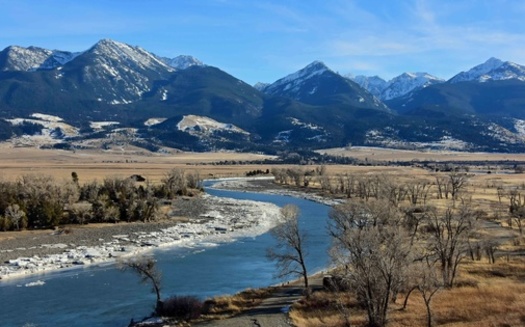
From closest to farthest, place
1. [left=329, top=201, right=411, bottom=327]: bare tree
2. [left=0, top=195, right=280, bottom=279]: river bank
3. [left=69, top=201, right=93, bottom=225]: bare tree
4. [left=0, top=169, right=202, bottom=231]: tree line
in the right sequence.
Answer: [left=329, top=201, right=411, bottom=327]: bare tree, [left=0, top=195, right=280, bottom=279]: river bank, [left=0, top=169, right=202, bottom=231]: tree line, [left=69, top=201, right=93, bottom=225]: bare tree

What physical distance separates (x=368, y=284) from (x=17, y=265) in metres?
39.3

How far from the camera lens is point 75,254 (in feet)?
197

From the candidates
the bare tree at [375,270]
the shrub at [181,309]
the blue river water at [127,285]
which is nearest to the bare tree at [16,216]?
the blue river water at [127,285]

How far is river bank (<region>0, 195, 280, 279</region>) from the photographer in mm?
56750

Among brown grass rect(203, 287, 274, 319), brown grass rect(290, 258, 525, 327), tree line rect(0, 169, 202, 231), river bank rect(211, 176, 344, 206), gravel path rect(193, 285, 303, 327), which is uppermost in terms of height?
tree line rect(0, 169, 202, 231)

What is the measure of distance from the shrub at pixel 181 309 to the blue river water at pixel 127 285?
6.82ft

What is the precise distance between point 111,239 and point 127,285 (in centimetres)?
2267

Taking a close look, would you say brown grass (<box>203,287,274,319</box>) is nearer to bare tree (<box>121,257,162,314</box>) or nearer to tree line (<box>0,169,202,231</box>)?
bare tree (<box>121,257,162,314</box>)

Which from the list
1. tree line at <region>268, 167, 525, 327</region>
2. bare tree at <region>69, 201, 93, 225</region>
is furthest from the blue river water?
bare tree at <region>69, 201, 93, 225</region>

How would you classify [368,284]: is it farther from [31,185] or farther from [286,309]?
[31,185]

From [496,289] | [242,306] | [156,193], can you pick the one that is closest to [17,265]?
[242,306]

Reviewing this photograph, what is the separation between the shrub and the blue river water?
6.82ft

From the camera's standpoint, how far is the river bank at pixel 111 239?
186 feet

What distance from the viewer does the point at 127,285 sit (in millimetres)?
48781
